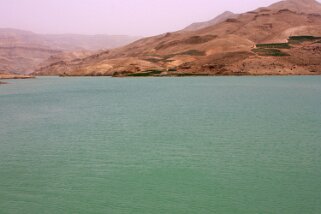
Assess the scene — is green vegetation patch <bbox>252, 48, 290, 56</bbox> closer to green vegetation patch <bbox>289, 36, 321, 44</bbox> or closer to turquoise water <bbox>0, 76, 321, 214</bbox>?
green vegetation patch <bbox>289, 36, 321, 44</bbox>

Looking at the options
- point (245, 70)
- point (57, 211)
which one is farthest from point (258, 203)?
point (245, 70)

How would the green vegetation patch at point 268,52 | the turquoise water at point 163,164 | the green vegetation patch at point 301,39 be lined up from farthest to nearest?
the green vegetation patch at point 301,39, the green vegetation patch at point 268,52, the turquoise water at point 163,164

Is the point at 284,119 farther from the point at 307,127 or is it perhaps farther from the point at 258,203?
the point at 258,203

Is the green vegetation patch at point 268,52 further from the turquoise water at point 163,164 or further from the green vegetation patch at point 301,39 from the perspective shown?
the turquoise water at point 163,164

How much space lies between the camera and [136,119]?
44688mm

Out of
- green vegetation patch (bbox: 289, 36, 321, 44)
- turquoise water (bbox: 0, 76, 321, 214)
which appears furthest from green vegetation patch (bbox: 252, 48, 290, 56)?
turquoise water (bbox: 0, 76, 321, 214)

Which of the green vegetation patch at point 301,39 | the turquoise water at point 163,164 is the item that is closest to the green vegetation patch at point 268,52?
the green vegetation patch at point 301,39

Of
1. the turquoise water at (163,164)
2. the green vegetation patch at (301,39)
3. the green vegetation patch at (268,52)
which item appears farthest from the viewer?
the green vegetation patch at (301,39)

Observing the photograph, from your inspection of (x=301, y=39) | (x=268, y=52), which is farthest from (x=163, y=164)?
(x=301, y=39)

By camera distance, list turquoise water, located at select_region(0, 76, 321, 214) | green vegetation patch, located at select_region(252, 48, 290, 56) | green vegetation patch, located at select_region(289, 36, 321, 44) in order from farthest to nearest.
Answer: green vegetation patch, located at select_region(289, 36, 321, 44)
green vegetation patch, located at select_region(252, 48, 290, 56)
turquoise water, located at select_region(0, 76, 321, 214)

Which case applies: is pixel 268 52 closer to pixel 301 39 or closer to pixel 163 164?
pixel 301 39

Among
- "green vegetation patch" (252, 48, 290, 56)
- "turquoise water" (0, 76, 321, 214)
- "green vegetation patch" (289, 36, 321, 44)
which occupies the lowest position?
"turquoise water" (0, 76, 321, 214)

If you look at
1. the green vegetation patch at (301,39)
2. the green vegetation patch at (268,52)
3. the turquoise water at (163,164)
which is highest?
the green vegetation patch at (301,39)

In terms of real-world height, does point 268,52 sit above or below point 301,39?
below
